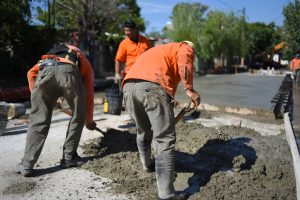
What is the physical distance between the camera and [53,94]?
451cm

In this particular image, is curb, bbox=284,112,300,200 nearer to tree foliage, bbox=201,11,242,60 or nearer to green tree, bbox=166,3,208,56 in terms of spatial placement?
green tree, bbox=166,3,208,56

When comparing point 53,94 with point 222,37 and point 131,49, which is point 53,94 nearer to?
point 131,49

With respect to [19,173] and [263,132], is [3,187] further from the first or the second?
[263,132]

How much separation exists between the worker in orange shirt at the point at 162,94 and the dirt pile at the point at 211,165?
0.40m

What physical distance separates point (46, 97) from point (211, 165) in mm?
2181

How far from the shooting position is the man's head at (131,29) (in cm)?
633

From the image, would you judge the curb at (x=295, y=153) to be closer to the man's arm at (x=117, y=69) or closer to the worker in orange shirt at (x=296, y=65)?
the man's arm at (x=117, y=69)

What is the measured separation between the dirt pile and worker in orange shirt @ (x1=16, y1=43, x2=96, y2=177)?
2.03 feet

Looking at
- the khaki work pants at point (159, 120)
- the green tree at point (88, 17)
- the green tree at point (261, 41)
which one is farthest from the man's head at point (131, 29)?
the green tree at point (261, 41)

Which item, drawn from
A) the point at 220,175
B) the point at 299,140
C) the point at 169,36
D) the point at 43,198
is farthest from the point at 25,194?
the point at 169,36

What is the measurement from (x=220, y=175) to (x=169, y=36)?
31.8m

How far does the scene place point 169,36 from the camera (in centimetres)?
3547

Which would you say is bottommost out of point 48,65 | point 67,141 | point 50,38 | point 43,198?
point 43,198

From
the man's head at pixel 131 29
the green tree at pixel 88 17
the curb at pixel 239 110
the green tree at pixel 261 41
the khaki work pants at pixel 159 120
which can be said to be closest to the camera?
the khaki work pants at pixel 159 120
